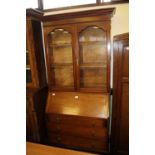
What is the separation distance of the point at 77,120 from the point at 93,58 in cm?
97

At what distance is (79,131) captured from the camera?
2381mm

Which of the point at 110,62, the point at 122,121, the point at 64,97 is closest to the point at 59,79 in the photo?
the point at 64,97

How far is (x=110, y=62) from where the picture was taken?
2.25 metres

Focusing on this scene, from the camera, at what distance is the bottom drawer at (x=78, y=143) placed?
2.33 metres

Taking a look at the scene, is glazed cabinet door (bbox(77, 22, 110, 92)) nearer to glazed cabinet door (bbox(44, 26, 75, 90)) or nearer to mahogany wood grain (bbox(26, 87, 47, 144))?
glazed cabinet door (bbox(44, 26, 75, 90))

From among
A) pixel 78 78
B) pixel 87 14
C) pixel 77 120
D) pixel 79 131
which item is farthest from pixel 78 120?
pixel 87 14

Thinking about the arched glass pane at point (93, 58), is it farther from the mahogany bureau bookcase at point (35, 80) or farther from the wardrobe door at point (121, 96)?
the mahogany bureau bookcase at point (35, 80)

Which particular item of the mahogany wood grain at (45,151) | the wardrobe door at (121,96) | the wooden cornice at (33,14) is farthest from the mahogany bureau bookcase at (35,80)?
the mahogany wood grain at (45,151)

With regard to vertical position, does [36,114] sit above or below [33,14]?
below

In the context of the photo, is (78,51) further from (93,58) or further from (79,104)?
(79,104)

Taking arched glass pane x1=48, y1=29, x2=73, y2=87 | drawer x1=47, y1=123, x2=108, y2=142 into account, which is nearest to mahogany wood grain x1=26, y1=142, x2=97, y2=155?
drawer x1=47, y1=123, x2=108, y2=142

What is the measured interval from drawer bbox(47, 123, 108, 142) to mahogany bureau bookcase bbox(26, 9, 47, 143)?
222 millimetres
